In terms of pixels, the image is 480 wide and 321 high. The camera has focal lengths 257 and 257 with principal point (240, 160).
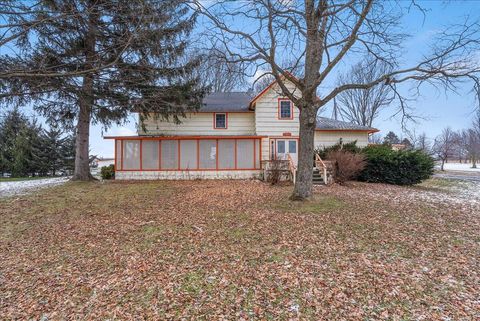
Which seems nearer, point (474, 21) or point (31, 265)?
point (31, 265)

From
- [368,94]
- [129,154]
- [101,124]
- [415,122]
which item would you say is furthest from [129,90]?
[368,94]

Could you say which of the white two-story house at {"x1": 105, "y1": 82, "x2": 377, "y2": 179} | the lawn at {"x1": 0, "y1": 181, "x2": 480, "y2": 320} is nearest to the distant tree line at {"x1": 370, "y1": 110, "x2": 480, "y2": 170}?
the white two-story house at {"x1": 105, "y1": 82, "x2": 377, "y2": 179}

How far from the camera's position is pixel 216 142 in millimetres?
15312


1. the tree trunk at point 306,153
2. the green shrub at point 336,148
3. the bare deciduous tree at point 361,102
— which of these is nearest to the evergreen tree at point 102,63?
the tree trunk at point 306,153

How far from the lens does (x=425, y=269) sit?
397 centimetres

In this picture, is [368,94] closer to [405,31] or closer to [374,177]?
[374,177]

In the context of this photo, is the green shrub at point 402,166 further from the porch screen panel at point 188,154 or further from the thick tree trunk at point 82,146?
the thick tree trunk at point 82,146

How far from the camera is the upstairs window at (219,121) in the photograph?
16.4m

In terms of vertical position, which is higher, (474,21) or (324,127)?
(474,21)

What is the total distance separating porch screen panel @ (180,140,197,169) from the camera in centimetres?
1516

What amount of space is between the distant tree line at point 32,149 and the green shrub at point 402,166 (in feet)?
80.5

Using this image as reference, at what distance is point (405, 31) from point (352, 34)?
1917 millimetres

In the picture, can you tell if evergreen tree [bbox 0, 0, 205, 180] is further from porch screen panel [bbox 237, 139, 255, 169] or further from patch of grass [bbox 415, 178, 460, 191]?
patch of grass [bbox 415, 178, 460, 191]

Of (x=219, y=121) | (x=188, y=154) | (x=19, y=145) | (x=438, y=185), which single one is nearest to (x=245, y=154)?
(x=219, y=121)
